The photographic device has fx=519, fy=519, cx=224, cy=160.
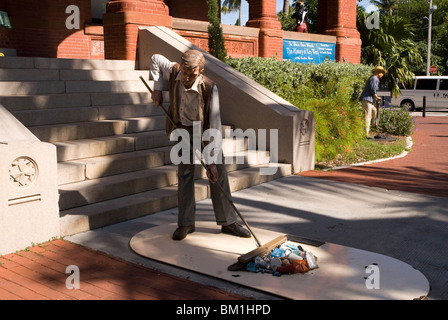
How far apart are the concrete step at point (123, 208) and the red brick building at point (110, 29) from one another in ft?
15.5

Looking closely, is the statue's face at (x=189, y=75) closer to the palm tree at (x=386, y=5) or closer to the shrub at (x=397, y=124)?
the shrub at (x=397, y=124)

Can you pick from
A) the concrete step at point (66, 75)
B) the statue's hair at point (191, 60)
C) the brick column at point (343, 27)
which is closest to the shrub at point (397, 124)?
the brick column at point (343, 27)

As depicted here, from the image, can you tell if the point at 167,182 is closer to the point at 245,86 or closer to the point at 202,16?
the point at 245,86

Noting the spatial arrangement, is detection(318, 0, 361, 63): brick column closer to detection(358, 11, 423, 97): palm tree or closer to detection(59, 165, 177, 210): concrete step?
detection(358, 11, 423, 97): palm tree

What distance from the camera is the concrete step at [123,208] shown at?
212 inches

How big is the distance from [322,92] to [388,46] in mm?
9413

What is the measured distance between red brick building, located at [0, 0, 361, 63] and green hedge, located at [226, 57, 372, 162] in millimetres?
1640

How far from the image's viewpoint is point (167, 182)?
6895mm

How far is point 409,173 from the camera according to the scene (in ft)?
30.7

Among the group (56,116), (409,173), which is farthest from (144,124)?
(409,173)

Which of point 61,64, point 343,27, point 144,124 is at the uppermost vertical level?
point 343,27

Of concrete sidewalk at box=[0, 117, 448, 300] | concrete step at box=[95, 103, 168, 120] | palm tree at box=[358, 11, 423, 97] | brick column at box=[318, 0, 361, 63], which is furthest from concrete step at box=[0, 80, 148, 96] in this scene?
palm tree at box=[358, 11, 423, 97]

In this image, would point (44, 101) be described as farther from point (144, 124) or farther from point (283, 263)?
point (283, 263)

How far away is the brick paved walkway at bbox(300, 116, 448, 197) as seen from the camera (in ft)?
26.8
